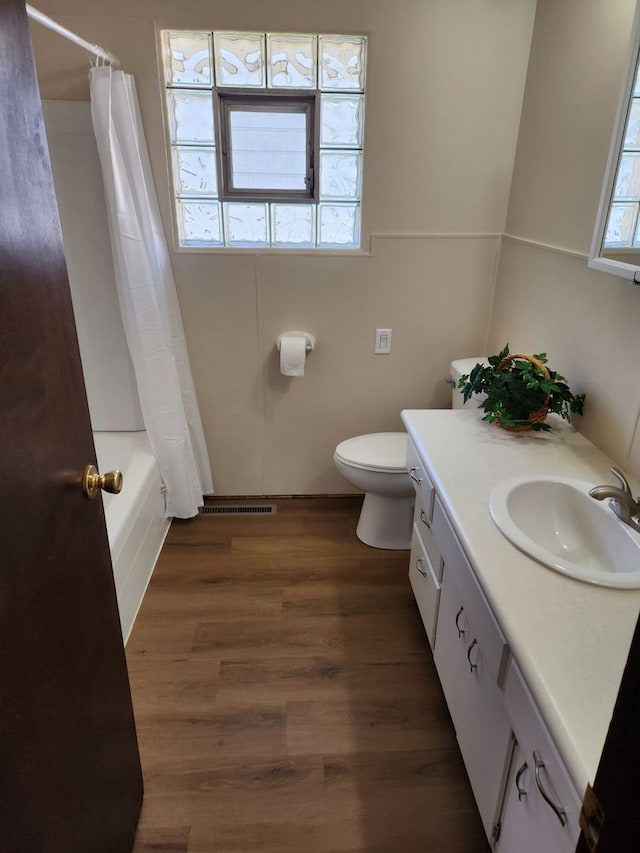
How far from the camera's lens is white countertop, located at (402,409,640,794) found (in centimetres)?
90

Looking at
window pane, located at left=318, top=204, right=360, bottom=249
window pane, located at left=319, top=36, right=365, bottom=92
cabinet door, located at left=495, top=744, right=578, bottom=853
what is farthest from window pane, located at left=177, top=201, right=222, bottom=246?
cabinet door, located at left=495, top=744, right=578, bottom=853

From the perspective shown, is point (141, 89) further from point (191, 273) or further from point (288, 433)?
point (288, 433)

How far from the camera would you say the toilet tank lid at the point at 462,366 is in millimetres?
2537

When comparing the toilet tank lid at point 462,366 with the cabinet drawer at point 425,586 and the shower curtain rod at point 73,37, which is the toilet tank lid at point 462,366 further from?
the shower curtain rod at point 73,37

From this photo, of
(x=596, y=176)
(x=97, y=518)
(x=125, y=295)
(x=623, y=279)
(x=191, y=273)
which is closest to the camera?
(x=97, y=518)

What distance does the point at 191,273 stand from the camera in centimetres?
253

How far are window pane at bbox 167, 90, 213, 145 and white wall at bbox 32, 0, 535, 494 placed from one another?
0.32 feet

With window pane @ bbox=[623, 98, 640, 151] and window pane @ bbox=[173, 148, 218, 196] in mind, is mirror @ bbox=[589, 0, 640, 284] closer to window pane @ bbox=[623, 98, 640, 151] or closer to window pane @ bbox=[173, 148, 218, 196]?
window pane @ bbox=[623, 98, 640, 151]

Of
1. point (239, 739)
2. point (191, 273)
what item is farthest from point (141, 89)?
point (239, 739)

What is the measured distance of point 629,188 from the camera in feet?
5.23

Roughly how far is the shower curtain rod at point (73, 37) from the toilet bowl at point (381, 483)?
176 centimetres

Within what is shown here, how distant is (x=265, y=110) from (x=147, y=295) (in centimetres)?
92

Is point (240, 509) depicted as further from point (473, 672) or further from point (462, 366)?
point (473, 672)

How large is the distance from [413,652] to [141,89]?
2.40 metres
